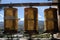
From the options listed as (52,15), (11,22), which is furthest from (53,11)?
(11,22)

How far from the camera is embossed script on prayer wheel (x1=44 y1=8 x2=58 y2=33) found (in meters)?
2.03

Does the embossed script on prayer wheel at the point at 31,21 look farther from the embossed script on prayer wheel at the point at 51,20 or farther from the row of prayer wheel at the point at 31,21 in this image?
the embossed script on prayer wheel at the point at 51,20

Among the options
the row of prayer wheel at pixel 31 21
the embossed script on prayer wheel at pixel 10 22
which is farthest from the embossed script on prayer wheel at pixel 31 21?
the embossed script on prayer wheel at pixel 10 22

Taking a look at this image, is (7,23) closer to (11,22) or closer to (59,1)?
(11,22)

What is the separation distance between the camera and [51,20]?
79.7 inches

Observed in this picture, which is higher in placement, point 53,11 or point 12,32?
point 53,11

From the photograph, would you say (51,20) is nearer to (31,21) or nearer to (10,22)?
(31,21)

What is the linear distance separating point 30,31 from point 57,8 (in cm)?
41

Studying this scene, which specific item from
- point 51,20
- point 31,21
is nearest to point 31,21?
point 31,21

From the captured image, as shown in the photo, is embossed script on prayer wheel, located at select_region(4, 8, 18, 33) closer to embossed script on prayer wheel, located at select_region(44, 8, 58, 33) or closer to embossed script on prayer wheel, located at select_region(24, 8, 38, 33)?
embossed script on prayer wheel, located at select_region(24, 8, 38, 33)

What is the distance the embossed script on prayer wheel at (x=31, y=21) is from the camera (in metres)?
2.03

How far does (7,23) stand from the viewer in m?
2.05

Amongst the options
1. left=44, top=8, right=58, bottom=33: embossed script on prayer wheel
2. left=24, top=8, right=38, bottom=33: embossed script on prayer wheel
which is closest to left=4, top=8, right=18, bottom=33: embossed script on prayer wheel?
left=24, top=8, right=38, bottom=33: embossed script on prayer wheel

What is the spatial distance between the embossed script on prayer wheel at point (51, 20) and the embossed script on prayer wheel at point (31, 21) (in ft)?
0.39
